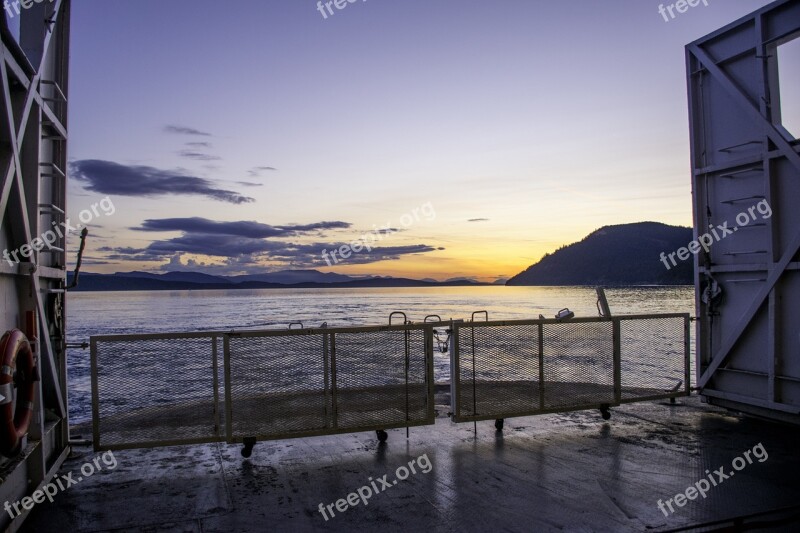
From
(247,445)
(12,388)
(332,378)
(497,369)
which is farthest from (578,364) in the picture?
(12,388)

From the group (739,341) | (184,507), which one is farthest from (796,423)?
(184,507)

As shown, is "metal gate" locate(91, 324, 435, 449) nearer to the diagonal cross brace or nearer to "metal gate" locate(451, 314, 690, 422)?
"metal gate" locate(451, 314, 690, 422)

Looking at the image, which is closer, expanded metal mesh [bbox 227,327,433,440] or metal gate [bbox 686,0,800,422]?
expanded metal mesh [bbox 227,327,433,440]

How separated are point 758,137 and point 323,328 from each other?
6.18 m

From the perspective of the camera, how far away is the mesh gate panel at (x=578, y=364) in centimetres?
756

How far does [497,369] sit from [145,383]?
4.26 m

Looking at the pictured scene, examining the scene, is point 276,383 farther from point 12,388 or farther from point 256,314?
point 256,314

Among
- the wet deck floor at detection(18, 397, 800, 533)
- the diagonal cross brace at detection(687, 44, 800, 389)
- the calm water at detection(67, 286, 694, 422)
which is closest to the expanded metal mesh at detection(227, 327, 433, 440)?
the wet deck floor at detection(18, 397, 800, 533)

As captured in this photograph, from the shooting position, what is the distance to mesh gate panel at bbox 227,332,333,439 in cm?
635

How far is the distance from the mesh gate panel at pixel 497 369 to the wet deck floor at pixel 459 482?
1.13 feet

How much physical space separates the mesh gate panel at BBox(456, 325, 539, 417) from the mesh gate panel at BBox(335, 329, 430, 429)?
1.91 feet

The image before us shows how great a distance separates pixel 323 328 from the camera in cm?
659

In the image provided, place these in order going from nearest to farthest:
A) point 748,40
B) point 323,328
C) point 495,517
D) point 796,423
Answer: point 495,517 → point 323,328 → point 796,423 → point 748,40

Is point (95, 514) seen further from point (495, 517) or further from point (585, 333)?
point (585, 333)
